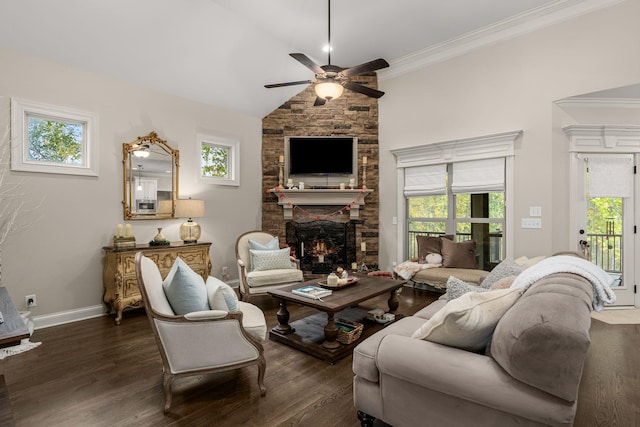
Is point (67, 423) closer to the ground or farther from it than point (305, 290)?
closer to the ground

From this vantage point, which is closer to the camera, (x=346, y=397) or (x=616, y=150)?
(x=346, y=397)

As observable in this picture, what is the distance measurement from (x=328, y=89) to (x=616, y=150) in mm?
3900

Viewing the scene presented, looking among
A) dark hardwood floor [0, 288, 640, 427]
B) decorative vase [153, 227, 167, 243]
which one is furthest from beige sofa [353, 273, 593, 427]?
decorative vase [153, 227, 167, 243]

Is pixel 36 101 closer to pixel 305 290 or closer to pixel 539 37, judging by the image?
pixel 305 290

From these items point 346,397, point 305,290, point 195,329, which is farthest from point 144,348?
point 346,397

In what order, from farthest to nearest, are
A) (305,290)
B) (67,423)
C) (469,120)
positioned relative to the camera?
(469,120) → (305,290) → (67,423)

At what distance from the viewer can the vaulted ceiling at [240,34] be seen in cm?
353

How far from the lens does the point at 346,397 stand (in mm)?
2262

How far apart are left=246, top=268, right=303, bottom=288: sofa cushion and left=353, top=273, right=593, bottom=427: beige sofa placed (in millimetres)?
2637

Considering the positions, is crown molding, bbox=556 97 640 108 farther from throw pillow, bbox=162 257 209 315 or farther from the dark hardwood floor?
throw pillow, bbox=162 257 209 315

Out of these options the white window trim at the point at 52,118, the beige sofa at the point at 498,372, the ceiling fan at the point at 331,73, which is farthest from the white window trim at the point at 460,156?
the white window trim at the point at 52,118

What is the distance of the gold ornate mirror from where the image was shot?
434 cm

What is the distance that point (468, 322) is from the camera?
1550mm

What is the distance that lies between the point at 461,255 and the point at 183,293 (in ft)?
13.0
